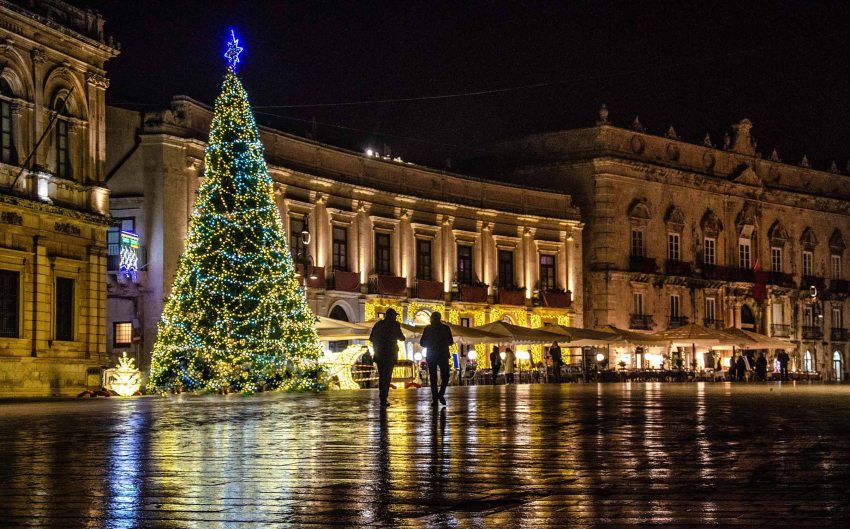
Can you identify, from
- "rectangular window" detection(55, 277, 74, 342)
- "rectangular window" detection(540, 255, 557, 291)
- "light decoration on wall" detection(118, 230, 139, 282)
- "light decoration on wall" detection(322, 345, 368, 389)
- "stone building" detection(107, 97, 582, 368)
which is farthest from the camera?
"rectangular window" detection(540, 255, 557, 291)

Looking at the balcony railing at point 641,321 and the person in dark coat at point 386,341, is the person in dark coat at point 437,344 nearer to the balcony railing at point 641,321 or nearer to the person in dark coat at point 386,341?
the person in dark coat at point 386,341

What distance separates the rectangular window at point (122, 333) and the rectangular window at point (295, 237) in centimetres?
781

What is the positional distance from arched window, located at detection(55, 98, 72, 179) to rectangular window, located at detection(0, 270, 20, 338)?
3.33 metres

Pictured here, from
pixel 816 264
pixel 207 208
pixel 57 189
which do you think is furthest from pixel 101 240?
pixel 816 264

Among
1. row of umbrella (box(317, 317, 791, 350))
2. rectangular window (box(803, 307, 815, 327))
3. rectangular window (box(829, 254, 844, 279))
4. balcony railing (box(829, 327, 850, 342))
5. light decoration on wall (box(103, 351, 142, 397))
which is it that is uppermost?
rectangular window (box(829, 254, 844, 279))

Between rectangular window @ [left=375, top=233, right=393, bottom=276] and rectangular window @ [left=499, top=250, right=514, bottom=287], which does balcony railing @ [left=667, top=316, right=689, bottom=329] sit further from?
rectangular window @ [left=375, top=233, right=393, bottom=276]

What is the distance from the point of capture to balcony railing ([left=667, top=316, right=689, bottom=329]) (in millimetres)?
66688

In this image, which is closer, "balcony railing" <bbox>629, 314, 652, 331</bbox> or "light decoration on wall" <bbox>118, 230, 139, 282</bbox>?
"light decoration on wall" <bbox>118, 230, 139, 282</bbox>

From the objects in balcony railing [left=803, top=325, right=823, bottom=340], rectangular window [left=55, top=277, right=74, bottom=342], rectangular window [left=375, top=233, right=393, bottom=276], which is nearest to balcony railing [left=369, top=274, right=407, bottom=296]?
rectangular window [left=375, top=233, right=393, bottom=276]

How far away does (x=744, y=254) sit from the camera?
72062 mm

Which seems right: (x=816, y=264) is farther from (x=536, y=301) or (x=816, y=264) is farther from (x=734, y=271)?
(x=536, y=301)

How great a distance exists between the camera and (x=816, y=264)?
76.4m

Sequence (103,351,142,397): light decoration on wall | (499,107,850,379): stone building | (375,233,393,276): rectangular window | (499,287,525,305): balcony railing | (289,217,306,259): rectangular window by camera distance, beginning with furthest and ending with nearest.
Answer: (499,107,850,379): stone building → (499,287,525,305): balcony railing → (375,233,393,276): rectangular window → (289,217,306,259): rectangular window → (103,351,142,397): light decoration on wall

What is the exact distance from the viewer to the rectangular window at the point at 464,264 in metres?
56.7
